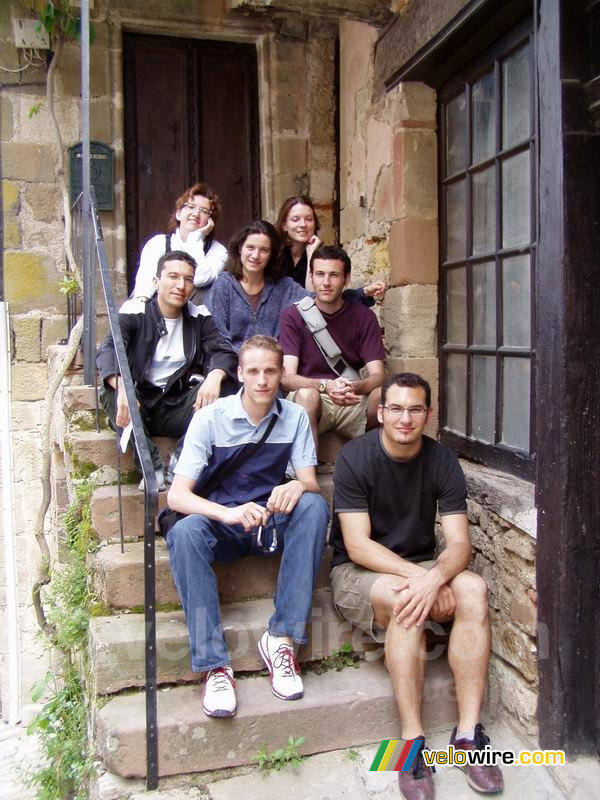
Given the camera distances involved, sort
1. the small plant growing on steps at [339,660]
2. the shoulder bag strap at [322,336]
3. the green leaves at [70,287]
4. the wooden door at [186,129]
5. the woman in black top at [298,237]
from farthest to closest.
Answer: the wooden door at [186,129], the green leaves at [70,287], the woman in black top at [298,237], the shoulder bag strap at [322,336], the small plant growing on steps at [339,660]

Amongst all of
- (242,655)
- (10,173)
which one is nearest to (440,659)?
(242,655)

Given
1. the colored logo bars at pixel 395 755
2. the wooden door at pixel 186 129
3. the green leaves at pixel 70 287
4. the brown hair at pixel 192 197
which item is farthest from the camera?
the wooden door at pixel 186 129

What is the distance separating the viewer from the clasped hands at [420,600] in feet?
8.91

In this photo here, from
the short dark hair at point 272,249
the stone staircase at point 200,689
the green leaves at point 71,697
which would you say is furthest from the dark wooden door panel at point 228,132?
the stone staircase at point 200,689

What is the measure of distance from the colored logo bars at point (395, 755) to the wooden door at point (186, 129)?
12.2 ft

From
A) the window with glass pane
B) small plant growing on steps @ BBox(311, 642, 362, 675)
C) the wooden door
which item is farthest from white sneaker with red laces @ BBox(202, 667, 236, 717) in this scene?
the wooden door

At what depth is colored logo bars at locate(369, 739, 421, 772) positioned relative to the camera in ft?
8.80

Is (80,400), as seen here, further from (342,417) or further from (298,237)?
(298,237)

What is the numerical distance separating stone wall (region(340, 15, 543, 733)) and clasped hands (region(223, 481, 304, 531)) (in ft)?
2.90

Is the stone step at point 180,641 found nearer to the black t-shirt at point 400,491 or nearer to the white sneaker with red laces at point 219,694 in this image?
the white sneaker with red laces at point 219,694

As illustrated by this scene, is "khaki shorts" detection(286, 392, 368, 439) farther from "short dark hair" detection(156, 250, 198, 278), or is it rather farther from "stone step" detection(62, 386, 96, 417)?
"stone step" detection(62, 386, 96, 417)

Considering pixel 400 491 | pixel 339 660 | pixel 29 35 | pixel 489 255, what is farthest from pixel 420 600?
pixel 29 35

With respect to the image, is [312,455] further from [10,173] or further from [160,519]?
[10,173]

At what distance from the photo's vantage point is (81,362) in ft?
14.6
